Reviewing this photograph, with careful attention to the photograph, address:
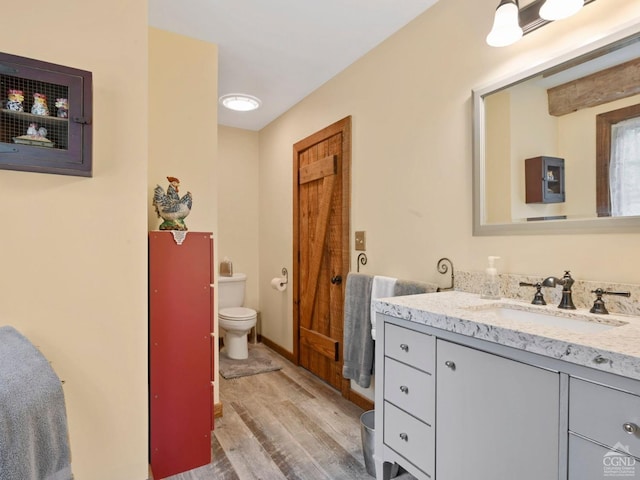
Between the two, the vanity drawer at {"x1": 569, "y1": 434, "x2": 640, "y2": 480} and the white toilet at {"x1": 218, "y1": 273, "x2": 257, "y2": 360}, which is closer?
the vanity drawer at {"x1": 569, "y1": 434, "x2": 640, "y2": 480}

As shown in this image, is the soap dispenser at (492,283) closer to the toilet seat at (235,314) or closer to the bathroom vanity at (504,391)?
the bathroom vanity at (504,391)

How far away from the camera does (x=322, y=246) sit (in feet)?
9.50

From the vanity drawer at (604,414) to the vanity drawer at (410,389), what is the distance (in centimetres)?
47


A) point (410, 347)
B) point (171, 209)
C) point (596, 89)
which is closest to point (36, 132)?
point (171, 209)

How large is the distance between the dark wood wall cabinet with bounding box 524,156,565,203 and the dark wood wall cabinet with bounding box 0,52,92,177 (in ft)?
6.01

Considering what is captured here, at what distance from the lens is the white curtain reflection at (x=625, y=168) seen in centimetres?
118

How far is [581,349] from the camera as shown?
85 cm

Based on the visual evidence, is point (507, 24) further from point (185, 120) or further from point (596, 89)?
point (185, 120)

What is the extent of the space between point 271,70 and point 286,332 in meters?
2.38

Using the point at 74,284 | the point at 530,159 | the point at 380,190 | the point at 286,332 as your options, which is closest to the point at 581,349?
the point at 530,159

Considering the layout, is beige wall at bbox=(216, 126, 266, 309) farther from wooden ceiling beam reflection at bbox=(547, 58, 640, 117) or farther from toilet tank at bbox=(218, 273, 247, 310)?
wooden ceiling beam reflection at bbox=(547, 58, 640, 117)

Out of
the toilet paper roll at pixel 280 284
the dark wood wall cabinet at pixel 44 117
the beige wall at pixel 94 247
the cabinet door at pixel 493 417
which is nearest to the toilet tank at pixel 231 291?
the toilet paper roll at pixel 280 284

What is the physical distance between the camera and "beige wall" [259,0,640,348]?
4.37 feet

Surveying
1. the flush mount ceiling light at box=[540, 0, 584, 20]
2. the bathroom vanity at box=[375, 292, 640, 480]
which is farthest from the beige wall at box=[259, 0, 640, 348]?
the bathroom vanity at box=[375, 292, 640, 480]
